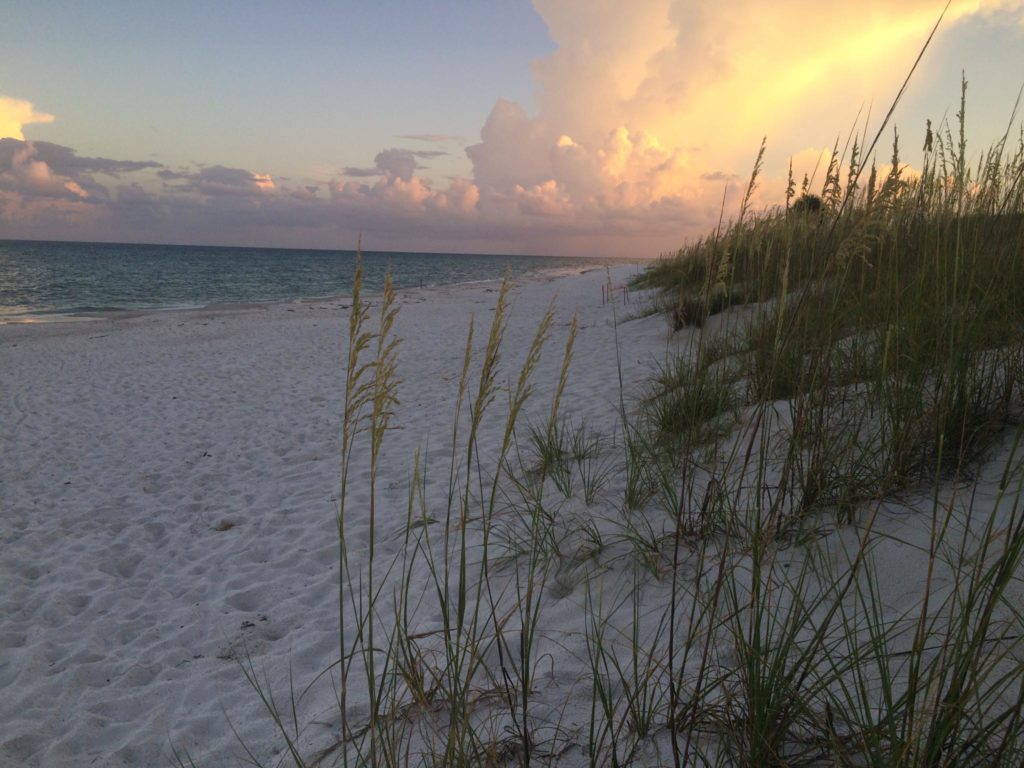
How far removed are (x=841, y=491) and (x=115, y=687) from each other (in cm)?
338

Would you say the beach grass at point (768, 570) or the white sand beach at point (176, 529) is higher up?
the beach grass at point (768, 570)

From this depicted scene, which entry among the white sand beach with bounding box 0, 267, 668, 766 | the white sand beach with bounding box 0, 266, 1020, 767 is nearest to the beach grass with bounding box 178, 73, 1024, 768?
the white sand beach with bounding box 0, 266, 1020, 767

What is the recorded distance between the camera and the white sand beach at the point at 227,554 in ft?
7.55

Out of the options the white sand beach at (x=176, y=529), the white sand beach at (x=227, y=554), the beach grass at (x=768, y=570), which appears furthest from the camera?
the white sand beach at (x=176, y=529)

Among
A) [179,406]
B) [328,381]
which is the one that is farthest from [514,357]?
[179,406]

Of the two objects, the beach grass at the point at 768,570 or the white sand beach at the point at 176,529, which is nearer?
the beach grass at the point at 768,570

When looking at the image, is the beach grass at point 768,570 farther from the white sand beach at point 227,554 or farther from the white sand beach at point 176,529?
the white sand beach at point 176,529

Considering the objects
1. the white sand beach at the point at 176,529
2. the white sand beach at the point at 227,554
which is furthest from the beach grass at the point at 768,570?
the white sand beach at the point at 176,529

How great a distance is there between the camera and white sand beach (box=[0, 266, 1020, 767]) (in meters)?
2.30

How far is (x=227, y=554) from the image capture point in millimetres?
4203

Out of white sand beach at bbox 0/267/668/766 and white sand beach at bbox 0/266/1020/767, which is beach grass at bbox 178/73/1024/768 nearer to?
white sand beach at bbox 0/266/1020/767

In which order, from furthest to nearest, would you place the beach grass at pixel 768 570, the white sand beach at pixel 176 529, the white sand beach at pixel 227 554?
the white sand beach at pixel 176 529 < the white sand beach at pixel 227 554 < the beach grass at pixel 768 570

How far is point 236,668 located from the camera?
9.55 ft

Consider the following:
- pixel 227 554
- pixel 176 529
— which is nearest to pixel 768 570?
pixel 227 554
